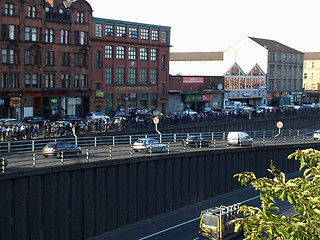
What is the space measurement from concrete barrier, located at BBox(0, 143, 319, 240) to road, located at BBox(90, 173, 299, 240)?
1.97ft

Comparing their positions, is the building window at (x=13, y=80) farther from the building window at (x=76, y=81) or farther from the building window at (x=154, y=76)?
the building window at (x=154, y=76)

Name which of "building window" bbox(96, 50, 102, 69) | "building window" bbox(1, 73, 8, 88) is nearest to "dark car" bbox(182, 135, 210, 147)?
"building window" bbox(1, 73, 8, 88)

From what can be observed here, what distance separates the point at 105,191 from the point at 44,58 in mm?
37923

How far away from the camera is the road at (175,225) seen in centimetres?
3256

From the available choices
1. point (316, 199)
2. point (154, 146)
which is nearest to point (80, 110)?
point (154, 146)

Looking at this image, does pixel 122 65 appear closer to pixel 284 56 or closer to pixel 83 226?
pixel 83 226

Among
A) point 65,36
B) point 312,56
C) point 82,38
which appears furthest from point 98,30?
point 312,56

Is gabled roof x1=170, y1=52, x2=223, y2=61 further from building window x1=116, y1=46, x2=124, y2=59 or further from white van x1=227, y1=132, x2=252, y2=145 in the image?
white van x1=227, y1=132, x2=252, y2=145

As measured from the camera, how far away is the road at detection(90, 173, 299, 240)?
3256 centimetres

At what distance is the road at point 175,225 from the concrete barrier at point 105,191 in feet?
1.97

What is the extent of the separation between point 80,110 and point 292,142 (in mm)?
32103

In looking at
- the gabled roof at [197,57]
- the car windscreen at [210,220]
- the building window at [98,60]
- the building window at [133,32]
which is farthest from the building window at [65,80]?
the gabled roof at [197,57]

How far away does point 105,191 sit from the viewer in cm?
3400

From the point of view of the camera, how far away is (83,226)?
3244 centimetres
